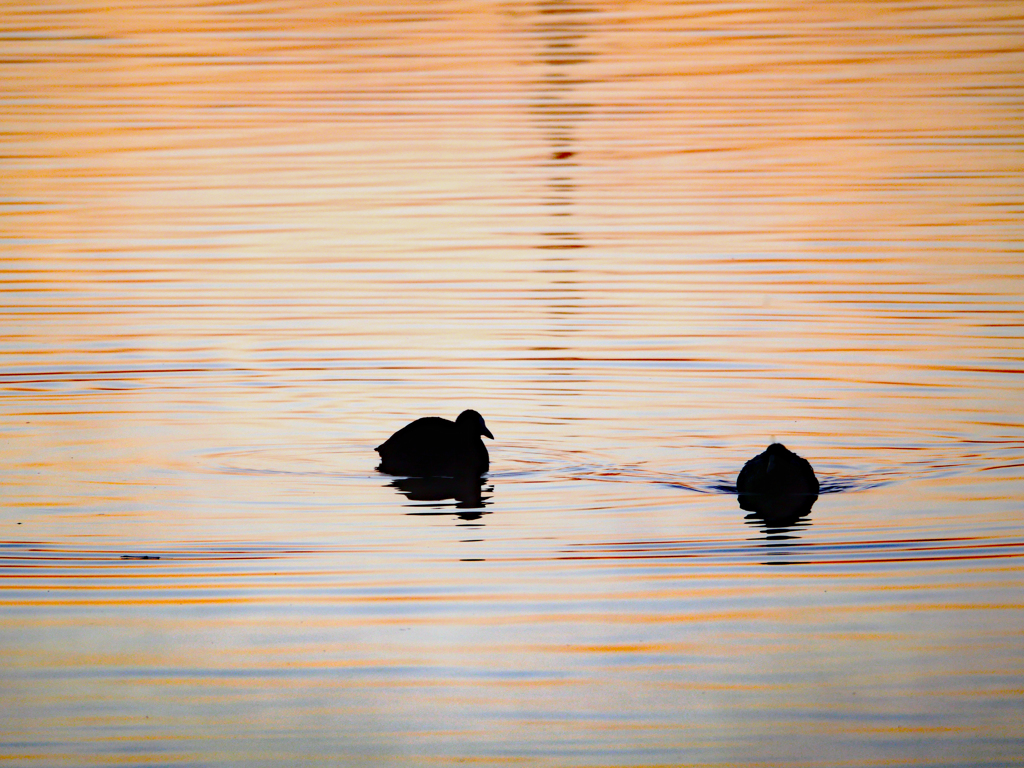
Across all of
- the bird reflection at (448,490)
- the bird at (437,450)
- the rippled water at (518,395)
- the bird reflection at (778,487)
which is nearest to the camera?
the rippled water at (518,395)

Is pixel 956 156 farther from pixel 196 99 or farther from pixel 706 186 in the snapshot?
pixel 196 99

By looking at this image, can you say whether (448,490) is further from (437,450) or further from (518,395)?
(518,395)

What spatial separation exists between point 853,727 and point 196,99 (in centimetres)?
2124

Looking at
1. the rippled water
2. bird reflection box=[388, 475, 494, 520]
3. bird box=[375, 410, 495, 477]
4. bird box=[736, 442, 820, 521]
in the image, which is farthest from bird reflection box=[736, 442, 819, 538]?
bird box=[375, 410, 495, 477]

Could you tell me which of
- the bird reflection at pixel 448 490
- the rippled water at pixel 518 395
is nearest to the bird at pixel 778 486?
the rippled water at pixel 518 395

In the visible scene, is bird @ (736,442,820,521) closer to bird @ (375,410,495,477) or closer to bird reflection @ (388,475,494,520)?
bird reflection @ (388,475,494,520)

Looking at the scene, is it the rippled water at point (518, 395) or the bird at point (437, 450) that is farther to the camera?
the bird at point (437, 450)

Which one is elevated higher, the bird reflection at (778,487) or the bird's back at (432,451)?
the bird's back at (432,451)

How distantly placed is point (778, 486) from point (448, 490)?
2.40m

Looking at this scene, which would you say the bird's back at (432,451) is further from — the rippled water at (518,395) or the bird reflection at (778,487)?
the bird reflection at (778,487)

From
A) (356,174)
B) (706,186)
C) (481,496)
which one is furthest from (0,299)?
(706,186)

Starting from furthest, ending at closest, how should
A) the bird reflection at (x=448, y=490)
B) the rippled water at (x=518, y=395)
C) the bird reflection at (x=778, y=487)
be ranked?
the bird reflection at (x=448, y=490) → the bird reflection at (x=778, y=487) → the rippled water at (x=518, y=395)

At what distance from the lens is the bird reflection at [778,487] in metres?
10.5

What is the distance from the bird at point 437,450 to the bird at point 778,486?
6.77 ft
